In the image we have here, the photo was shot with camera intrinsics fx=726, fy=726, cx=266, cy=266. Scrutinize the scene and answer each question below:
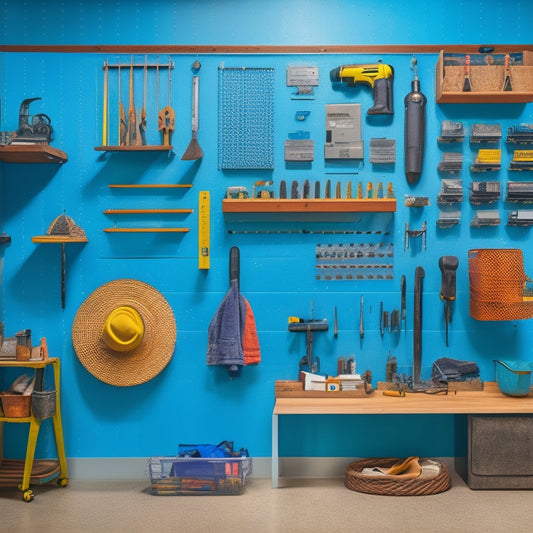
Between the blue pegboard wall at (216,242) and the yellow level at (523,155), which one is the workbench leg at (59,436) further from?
the yellow level at (523,155)

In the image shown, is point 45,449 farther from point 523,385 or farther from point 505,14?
point 505,14

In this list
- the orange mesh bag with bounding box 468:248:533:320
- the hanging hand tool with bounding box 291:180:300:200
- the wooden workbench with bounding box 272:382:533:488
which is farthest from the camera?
the hanging hand tool with bounding box 291:180:300:200

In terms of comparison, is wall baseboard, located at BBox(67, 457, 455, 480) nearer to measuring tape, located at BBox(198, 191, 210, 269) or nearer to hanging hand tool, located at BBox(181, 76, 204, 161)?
measuring tape, located at BBox(198, 191, 210, 269)

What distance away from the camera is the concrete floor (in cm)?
381

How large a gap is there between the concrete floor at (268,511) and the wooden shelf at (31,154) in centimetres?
208

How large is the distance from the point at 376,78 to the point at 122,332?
2.31 metres

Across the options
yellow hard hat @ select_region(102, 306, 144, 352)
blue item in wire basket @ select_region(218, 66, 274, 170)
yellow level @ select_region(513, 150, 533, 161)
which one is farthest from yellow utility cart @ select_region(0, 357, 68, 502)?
yellow level @ select_region(513, 150, 533, 161)

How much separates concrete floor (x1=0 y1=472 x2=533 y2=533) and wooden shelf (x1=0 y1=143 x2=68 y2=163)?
2.08 meters

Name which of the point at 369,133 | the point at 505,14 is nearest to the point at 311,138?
the point at 369,133

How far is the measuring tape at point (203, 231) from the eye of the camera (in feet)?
15.6

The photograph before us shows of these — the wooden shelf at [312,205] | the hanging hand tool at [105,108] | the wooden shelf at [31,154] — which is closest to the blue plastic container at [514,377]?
the wooden shelf at [312,205]

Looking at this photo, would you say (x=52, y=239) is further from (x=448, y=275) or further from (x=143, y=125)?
(x=448, y=275)

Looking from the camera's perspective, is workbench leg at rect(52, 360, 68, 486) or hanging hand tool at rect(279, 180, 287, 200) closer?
workbench leg at rect(52, 360, 68, 486)

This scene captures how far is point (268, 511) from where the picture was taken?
13.4 feet
